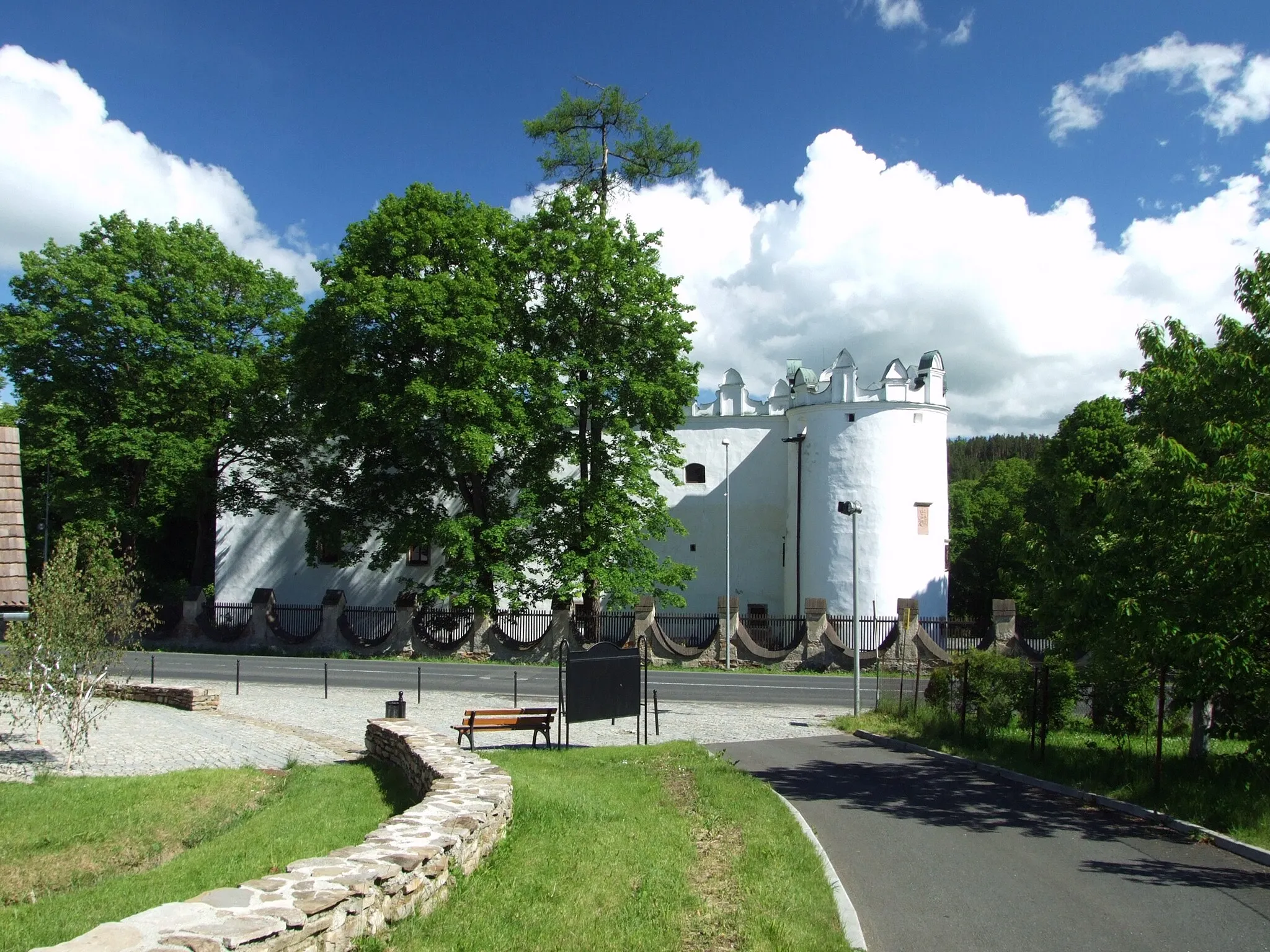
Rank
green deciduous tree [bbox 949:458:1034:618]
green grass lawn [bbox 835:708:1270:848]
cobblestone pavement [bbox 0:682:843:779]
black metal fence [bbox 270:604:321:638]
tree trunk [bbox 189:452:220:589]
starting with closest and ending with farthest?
green grass lawn [bbox 835:708:1270:848], cobblestone pavement [bbox 0:682:843:779], tree trunk [bbox 189:452:220:589], black metal fence [bbox 270:604:321:638], green deciduous tree [bbox 949:458:1034:618]

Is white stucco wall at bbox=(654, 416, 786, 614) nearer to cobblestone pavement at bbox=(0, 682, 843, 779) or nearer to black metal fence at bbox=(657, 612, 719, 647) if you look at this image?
black metal fence at bbox=(657, 612, 719, 647)

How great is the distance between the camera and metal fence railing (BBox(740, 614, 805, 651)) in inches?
1531

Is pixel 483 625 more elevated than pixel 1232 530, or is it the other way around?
pixel 1232 530

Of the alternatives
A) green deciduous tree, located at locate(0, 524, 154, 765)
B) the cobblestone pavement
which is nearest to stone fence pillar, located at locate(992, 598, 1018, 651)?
the cobblestone pavement

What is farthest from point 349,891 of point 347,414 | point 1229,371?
point 347,414

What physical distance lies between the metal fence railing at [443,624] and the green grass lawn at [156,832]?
24.4 meters

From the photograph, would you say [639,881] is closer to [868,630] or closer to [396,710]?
[396,710]

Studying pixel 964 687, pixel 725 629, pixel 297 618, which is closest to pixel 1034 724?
pixel 964 687

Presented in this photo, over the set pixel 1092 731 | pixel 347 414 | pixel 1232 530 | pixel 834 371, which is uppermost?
pixel 834 371

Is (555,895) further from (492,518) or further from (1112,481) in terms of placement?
(492,518)

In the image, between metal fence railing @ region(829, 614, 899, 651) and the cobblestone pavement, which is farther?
metal fence railing @ region(829, 614, 899, 651)

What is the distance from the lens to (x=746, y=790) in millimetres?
11875

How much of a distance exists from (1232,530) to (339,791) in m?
10.8

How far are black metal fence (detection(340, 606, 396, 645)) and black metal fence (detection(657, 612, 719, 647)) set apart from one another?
11.2 m
